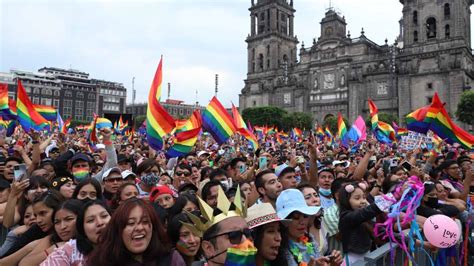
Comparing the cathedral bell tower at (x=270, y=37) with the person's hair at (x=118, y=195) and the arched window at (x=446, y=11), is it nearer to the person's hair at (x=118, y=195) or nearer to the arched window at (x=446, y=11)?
the arched window at (x=446, y=11)

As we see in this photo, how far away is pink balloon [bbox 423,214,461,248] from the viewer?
149 inches

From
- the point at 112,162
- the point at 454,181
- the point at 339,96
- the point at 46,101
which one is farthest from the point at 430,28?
the point at 46,101

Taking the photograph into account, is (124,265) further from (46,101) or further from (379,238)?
(46,101)

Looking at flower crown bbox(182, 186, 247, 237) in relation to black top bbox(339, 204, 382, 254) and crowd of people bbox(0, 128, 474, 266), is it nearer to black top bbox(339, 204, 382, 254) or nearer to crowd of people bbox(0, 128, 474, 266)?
crowd of people bbox(0, 128, 474, 266)

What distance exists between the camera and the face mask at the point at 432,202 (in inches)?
197

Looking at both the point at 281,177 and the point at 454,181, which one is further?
the point at 454,181

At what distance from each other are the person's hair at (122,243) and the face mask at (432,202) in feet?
11.9

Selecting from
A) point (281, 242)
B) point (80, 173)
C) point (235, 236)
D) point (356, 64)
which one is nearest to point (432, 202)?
point (281, 242)

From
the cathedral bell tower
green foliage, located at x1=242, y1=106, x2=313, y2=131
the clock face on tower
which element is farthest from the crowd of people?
the cathedral bell tower

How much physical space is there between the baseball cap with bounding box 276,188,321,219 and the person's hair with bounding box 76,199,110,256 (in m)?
1.57

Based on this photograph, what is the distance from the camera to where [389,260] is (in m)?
3.93

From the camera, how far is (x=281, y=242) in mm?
3373

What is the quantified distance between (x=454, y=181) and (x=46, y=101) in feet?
338

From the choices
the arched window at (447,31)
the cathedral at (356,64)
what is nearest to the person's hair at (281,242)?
the cathedral at (356,64)
